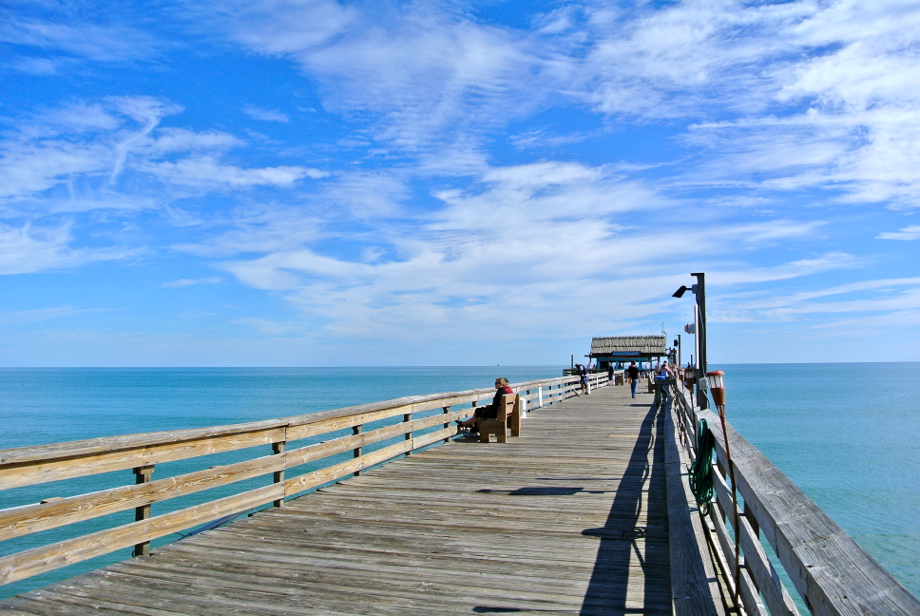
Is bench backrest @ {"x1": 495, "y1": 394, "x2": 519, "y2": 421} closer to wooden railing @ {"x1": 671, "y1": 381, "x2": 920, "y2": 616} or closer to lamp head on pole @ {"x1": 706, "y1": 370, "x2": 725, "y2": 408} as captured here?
lamp head on pole @ {"x1": 706, "y1": 370, "x2": 725, "y2": 408}

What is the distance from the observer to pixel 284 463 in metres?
6.77

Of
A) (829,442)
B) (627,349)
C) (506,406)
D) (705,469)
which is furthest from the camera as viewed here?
(627,349)

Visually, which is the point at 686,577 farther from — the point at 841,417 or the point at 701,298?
the point at 841,417

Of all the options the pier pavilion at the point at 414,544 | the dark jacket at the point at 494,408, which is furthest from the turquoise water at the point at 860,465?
the dark jacket at the point at 494,408

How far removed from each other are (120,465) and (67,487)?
22.6m

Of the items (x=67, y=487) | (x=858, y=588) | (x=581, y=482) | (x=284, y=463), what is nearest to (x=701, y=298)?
(x=581, y=482)

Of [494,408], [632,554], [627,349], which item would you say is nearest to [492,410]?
[494,408]

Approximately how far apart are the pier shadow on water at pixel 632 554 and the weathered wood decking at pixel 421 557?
0.02 meters

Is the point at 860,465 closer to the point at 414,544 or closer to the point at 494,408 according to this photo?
the point at 494,408

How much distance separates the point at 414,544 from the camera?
5.50 meters

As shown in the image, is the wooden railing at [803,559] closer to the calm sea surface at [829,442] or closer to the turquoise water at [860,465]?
the turquoise water at [860,465]

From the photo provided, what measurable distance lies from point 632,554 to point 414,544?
1.77 meters

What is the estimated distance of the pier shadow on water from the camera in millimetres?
4102

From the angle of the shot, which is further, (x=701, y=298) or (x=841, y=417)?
(x=841, y=417)
